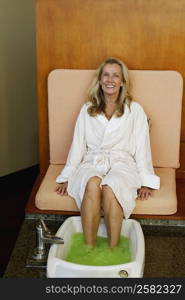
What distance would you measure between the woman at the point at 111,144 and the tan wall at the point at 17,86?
3.46ft

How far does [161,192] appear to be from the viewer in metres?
2.82

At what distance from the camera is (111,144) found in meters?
2.94

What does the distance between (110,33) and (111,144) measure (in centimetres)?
74

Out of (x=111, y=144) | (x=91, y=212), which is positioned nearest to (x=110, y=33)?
(x=111, y=144)

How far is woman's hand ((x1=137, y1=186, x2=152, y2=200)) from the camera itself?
2.79 meters

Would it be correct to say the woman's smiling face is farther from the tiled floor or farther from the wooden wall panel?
the tiled floor

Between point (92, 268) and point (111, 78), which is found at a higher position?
point (111, 78)

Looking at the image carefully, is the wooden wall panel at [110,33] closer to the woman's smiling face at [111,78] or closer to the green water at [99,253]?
the woman's smiling face at [111,78]

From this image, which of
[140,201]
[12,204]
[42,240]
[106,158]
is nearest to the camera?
[42,240]

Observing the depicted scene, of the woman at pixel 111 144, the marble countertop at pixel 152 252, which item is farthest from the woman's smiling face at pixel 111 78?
the marble countertop at pixel 152 252

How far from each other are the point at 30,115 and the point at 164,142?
4.48ft

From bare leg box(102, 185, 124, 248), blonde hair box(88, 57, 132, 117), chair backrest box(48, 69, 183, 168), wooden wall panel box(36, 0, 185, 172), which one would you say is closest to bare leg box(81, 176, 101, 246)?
bare leg box(102, 185, 124, 248)

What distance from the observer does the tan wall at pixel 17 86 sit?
12.3 ft

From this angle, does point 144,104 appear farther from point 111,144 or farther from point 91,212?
point 91,212
